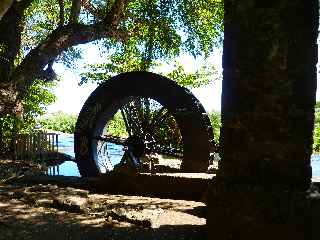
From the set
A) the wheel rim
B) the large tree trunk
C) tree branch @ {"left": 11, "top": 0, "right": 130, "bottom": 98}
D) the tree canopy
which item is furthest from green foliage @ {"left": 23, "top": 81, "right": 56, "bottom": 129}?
the large tree trunk

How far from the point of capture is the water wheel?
36.3 ft

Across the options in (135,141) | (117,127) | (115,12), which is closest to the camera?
(135,141)

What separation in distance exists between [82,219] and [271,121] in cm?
249

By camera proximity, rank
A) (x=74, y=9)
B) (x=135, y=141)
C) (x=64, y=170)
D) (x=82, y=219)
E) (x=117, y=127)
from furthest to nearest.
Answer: (x=117, y=127) → (x=64, y=170) → (x=74, y=9) → (x=135, y=141) → (x=82, y=219)

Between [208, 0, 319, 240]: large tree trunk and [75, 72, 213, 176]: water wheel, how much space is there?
7103 mm

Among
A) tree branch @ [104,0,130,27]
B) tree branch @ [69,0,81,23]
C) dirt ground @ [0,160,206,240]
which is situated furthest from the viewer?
tree branch @ [104,0,130,27]

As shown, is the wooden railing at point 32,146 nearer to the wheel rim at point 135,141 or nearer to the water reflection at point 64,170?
the water reflection at point 64,170

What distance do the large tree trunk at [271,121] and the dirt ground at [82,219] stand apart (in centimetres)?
54

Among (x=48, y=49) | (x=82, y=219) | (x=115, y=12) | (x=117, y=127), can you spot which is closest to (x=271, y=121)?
(x=82, y=219)

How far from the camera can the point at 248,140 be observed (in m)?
3.61

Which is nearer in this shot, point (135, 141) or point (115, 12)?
point (135, 141)

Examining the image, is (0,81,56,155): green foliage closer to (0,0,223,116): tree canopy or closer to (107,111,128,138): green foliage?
(0,0,223,116): tree canopy

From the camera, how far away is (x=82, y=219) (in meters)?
5.02

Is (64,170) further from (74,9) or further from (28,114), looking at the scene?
(74,9)
